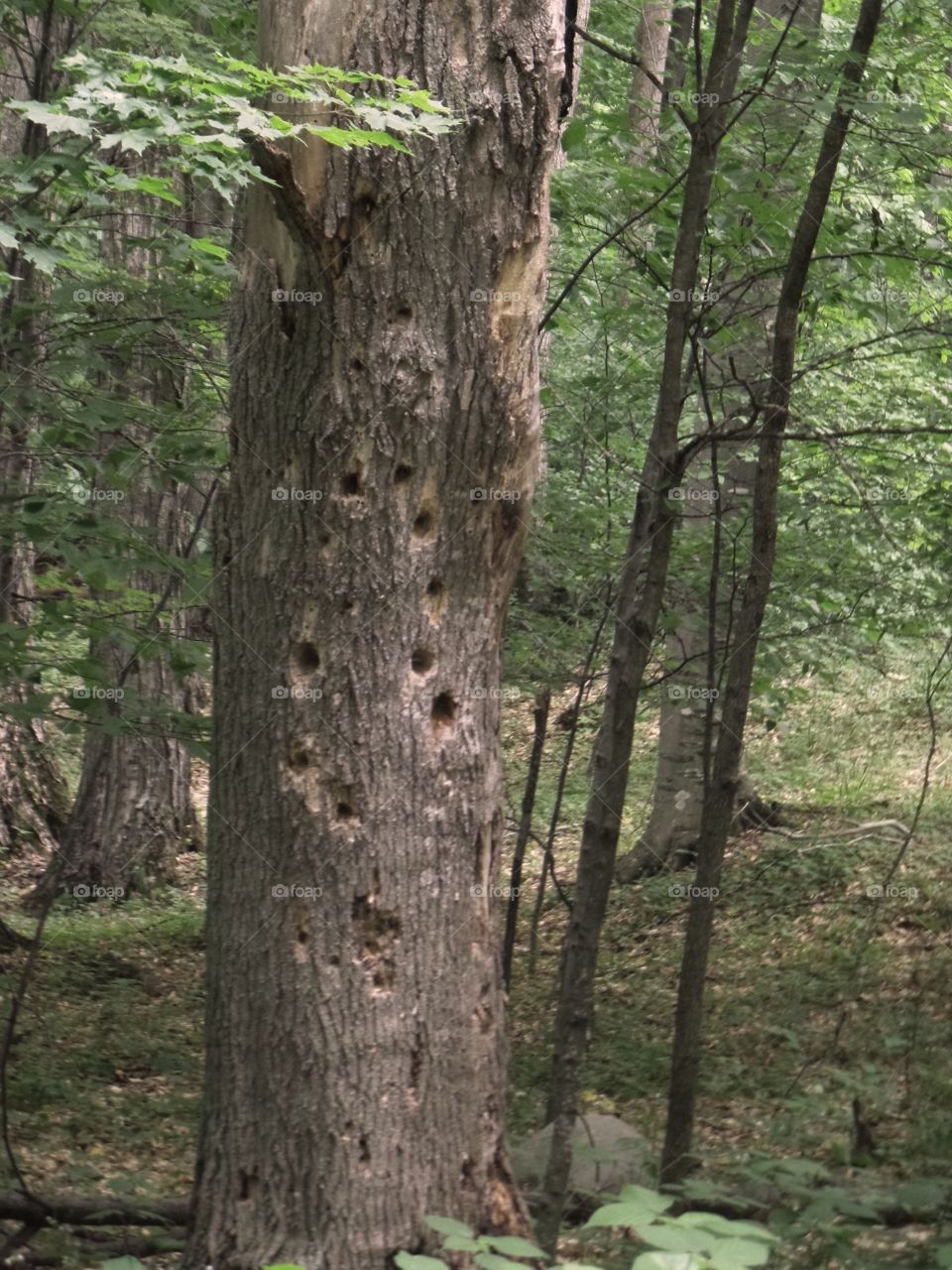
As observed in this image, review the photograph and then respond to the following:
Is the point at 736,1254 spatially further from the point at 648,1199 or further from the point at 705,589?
the point at 705,589

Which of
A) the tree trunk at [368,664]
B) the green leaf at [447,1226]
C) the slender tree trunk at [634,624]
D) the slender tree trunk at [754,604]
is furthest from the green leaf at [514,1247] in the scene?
the slender tree trunk at [754,604]

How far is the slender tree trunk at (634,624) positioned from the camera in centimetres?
474

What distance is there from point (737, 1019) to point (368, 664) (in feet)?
17.2

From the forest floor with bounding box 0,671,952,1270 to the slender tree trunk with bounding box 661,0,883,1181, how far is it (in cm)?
55

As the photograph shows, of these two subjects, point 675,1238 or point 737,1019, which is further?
point 737,1019

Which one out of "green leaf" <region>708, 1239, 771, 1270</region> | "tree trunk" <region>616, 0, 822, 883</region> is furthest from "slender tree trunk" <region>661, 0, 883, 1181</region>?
"green leaf" <region>708, 1239, 771, 1270</region>

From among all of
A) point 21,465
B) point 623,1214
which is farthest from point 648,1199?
point 21,465

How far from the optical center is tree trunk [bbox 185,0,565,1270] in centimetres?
368

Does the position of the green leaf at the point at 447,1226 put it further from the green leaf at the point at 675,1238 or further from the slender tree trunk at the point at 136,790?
the slender tree trunk at the point at 136,790

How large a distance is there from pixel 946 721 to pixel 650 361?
6.13m

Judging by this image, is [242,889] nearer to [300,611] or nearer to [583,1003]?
[300,611]

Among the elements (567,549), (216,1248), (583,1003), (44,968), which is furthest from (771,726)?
(216,1248)

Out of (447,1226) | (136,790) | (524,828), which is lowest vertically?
(136,790)

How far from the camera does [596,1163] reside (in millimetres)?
5035
